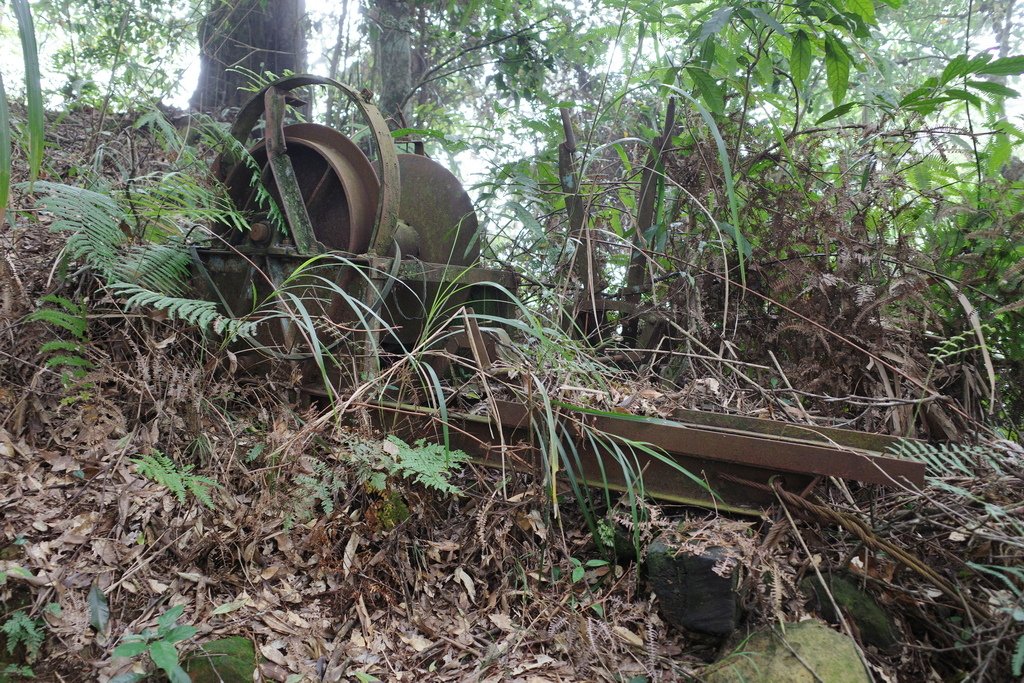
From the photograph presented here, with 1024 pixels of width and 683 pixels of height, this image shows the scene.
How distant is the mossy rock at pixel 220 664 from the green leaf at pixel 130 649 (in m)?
0.14

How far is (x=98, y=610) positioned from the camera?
6.98 feet

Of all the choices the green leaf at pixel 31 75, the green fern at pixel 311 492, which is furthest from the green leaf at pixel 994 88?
the green leaf at pixel 31 75

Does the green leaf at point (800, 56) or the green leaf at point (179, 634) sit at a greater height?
the green leaf at point (800, 56)

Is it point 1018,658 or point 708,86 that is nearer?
point 1018,658

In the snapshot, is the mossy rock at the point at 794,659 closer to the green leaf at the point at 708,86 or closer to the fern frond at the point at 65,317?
the green leaf at the point at 708,86

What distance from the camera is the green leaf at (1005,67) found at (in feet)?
9.91

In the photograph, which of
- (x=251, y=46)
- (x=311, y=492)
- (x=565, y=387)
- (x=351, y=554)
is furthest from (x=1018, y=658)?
(x=251, y=46)

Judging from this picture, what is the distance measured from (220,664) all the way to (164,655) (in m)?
0.17

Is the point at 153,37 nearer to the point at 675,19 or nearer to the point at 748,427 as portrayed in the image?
the point at 675,19

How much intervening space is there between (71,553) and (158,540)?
0.26m

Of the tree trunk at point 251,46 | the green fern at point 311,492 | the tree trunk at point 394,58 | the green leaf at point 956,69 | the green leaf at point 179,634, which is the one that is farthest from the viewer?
the tree trunk at point 251,46

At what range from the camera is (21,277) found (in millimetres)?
3096

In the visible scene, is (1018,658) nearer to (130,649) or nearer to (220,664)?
(220,664)

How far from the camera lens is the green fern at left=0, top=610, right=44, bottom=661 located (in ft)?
6.55
